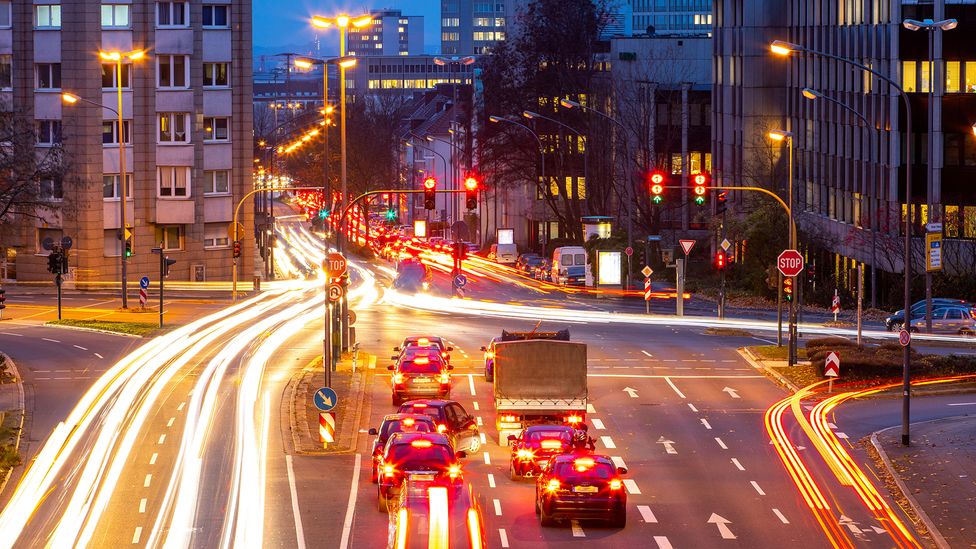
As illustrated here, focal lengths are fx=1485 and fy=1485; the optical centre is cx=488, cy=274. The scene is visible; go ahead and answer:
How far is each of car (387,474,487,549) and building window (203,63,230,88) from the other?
246 feet

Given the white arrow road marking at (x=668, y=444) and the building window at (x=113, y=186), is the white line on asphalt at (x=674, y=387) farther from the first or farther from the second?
the building window at (x=113, y=186)

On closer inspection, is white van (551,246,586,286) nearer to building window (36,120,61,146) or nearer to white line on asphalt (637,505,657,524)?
building window (36,120,61,146)

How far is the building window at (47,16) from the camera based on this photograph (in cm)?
8812

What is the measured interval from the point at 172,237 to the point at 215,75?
34.7 feet

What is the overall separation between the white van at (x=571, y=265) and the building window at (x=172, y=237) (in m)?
23.9

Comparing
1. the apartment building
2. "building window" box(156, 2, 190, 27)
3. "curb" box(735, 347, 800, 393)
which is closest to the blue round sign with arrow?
"curb" box(735, 347, 800, 393)

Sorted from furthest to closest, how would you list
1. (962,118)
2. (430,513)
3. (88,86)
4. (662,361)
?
(88,86) < (962,118) < (662,361) < (430,513)

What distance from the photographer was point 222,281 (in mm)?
95062

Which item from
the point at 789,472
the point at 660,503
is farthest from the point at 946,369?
the point at 660,503

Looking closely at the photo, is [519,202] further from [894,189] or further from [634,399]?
[634,399]

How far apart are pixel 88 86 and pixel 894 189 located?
46426mm

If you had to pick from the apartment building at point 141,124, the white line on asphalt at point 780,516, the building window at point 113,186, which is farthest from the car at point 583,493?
the building window at point 113,186

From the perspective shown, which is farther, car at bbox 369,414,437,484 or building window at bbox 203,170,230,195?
building window at bbox 203,170,230,195

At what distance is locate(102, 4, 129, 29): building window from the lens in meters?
89.5
